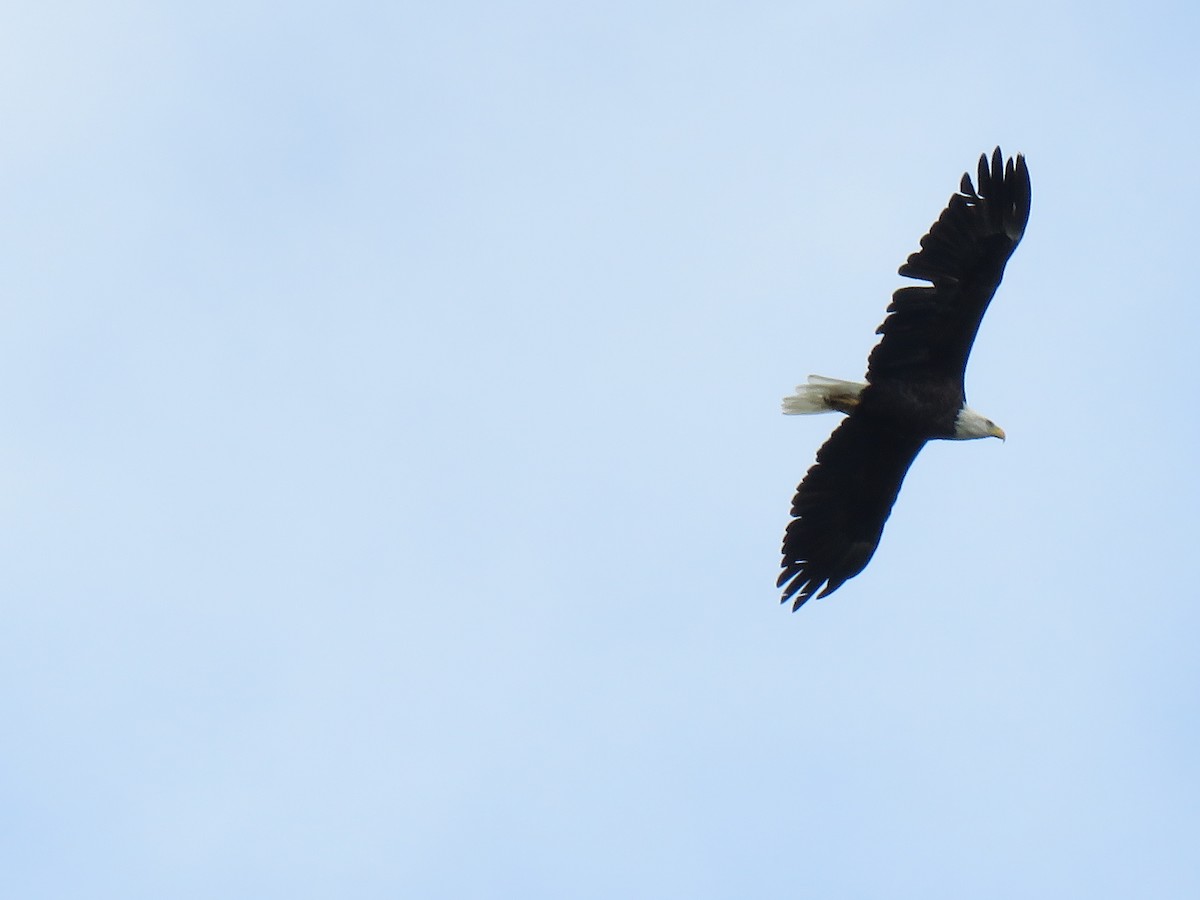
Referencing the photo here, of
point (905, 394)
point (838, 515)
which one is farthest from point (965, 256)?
point (838, 515)

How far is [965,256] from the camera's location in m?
12.5

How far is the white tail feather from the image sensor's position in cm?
1310

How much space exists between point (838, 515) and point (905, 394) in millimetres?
1188

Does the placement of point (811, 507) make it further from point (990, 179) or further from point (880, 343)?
point (990, 179)

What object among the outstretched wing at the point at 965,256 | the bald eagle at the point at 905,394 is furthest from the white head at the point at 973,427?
the outstretched wing at the point at 965,256

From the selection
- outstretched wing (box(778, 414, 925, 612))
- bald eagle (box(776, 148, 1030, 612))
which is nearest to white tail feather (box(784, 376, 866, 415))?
bald eagle (box(776, 148, 1030, 612))

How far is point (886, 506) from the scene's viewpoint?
45.1ft

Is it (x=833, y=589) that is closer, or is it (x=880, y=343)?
(x=880, y=343)

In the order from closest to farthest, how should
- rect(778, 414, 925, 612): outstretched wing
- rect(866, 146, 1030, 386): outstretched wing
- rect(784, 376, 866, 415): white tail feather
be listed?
rect(866, 146, 1030, 386): outstretched wing → rect(784, 376, 866, 415): white tail feather → rect(778, 414, 925, 612): outstretched wing

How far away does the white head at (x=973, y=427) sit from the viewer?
1327 centimetres

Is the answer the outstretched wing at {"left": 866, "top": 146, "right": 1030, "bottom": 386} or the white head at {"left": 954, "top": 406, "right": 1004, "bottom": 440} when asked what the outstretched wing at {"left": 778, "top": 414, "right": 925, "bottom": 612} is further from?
the outstretched wing at {"left": 866, "top": 146, "right": 1030, "bottom": 386}

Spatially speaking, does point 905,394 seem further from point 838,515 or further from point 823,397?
point 838,515

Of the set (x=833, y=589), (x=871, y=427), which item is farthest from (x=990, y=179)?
(x=833, y=589)

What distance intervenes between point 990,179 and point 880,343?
1.29 meters
